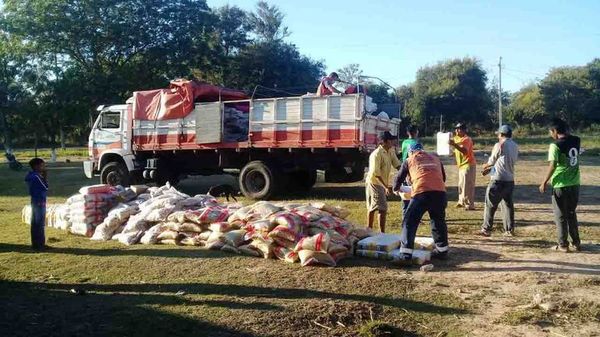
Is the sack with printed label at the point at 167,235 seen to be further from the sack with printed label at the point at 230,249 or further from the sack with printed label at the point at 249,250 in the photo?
the sack with printed label at the point at 249,250

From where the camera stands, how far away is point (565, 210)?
689cm

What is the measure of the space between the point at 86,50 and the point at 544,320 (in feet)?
102

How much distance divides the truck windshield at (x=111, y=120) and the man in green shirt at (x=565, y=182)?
1141 centimetres

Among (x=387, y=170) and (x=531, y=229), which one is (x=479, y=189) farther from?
(x=387, y=170)

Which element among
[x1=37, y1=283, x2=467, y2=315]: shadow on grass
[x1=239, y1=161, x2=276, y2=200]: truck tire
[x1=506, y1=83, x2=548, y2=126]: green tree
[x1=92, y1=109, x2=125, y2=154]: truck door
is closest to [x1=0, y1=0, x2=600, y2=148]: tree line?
[x1=92, y1=109, x2=125, y2=154]: truck door

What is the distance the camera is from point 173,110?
13.6 metres

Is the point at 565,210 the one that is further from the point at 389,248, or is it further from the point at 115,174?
the point at 115,174

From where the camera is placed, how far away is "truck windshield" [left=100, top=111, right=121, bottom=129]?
14781mm

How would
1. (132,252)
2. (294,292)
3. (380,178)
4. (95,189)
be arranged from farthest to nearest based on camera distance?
1. (95,189)
2. (380,178)
3. (132,252)
4. (294,292)

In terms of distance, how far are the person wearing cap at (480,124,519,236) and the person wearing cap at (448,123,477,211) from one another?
2.05 m

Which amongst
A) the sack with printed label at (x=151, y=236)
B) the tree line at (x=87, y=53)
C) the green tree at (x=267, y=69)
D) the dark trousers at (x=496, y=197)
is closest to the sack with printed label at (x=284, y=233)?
the sack with printed label at (x=151, y=236)

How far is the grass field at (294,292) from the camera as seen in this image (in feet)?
14.9

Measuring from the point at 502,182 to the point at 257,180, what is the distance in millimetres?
6418

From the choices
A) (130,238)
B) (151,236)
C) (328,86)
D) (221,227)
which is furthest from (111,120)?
(221,227)
